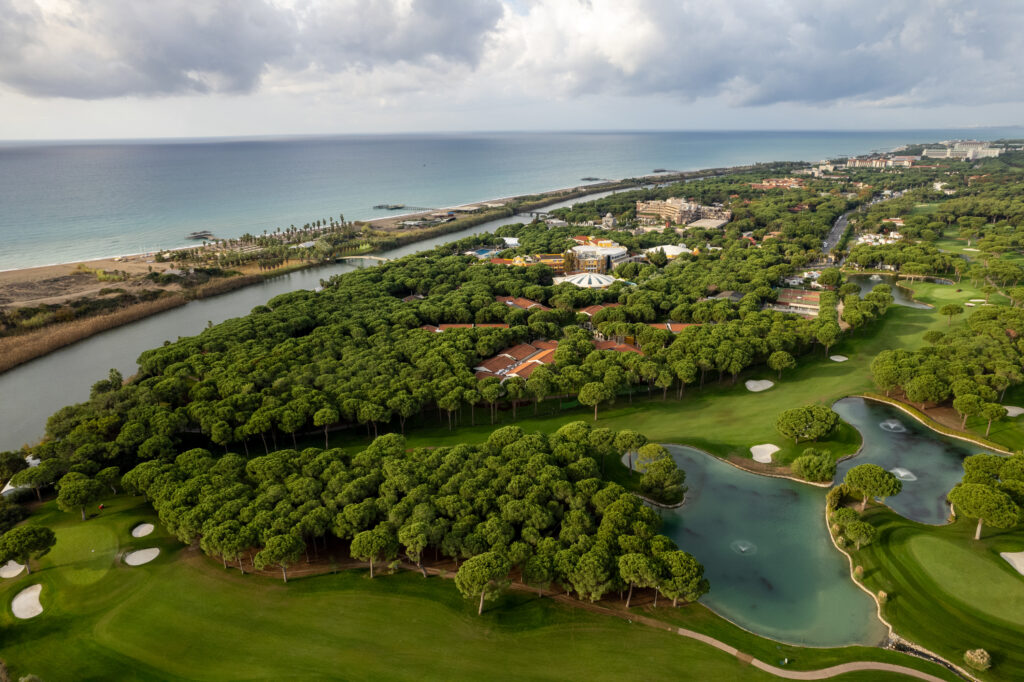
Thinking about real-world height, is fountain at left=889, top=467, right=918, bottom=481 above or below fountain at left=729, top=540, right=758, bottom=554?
above

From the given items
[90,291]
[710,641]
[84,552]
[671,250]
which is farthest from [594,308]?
[90,291]

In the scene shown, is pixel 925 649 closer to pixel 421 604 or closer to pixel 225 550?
pixel 421 604

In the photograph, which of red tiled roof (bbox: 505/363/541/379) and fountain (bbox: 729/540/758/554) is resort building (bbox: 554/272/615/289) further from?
fountain (bbox: 729/540/758/554)

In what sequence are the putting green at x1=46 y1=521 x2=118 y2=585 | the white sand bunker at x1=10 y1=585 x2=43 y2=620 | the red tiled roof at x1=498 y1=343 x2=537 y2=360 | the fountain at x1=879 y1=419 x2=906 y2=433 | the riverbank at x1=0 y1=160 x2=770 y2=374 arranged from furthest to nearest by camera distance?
the riverbank at x1=0 y1=160 x2=770 y2=374, the red tiled roof at x1=498 y1=343 x2=537 y2=360, the fountain at x1=879 y1=419 x2=906 y2=433, the putting green at x1=46 y1=521 x2=118 y2=585, the white sand bunker at x1=10 y1=585 x2=43 y2=620

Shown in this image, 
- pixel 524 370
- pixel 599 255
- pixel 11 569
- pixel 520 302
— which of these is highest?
pixel 599 255

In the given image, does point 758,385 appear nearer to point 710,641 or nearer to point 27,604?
point 710,641

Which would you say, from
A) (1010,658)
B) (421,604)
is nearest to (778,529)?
(1010,658)

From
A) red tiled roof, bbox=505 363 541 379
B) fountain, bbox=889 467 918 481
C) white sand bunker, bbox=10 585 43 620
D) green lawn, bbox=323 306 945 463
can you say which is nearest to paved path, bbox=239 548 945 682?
white sand bunker, bbox=10 585 43 620
